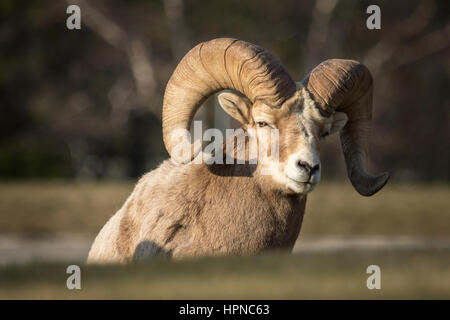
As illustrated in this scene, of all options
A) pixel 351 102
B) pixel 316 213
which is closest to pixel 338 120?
pixel 351 102

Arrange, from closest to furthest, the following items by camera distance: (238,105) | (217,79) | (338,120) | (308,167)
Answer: (308,167)
(238,105)
(338,120)
(217,79)

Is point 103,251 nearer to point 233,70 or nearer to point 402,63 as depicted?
point 233,70

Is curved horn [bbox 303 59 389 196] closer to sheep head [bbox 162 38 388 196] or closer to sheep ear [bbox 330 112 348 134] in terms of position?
sheep head [bbox 162 38 388 196]

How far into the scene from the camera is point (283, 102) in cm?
772

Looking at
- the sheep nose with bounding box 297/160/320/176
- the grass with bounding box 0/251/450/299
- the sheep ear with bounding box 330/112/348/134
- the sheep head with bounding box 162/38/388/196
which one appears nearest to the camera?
the grass with bounding box 0/251/450/299

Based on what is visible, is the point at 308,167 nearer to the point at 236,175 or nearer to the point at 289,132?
the point at 289,132

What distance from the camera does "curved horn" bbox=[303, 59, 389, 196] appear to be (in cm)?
803

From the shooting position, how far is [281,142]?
7.48m

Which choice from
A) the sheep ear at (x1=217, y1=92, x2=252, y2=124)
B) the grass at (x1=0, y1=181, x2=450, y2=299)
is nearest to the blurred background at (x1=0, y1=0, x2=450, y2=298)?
the sheep ear at (x1=217, y1=92, x2=252, y2=124)

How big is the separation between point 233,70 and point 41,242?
17.6 metres

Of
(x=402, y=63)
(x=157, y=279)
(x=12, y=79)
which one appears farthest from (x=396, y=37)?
(x=157, y=279)

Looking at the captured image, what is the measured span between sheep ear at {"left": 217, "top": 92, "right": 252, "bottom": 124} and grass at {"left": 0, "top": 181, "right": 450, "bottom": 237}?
17.9 metres

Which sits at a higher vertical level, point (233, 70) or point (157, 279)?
point (233, 70)

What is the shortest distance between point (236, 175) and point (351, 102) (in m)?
1.87
